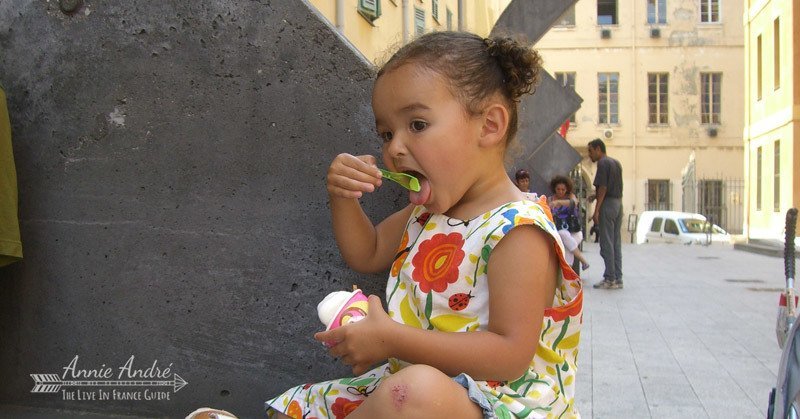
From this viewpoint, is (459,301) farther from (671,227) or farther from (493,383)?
(671,227)

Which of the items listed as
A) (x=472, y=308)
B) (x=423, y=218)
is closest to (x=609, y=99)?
(x=423, y=218)

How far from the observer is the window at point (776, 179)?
22711 mm

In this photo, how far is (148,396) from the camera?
2666 mm

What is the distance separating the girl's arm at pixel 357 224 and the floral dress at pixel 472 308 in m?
0.18

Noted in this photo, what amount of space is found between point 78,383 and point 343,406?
3.65ft

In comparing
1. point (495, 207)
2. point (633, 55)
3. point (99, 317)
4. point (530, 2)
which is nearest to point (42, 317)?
point (99, 317)

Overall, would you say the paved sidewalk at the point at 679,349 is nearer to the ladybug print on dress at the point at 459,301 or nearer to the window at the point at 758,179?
the ladybug print on dress at the point at 459,301

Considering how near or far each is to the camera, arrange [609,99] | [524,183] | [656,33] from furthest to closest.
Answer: [609,99] → [656,33] → [524,183]

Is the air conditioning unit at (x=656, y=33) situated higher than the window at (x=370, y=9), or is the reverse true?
the air conditioning unit at (x=656, y=33)

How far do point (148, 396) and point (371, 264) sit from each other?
93cm

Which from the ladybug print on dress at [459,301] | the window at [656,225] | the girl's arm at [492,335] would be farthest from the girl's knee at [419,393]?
the window at [656,225]

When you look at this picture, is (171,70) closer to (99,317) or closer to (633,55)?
(99,317)

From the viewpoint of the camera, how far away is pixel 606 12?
34719mm

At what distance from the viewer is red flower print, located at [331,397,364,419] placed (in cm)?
206
